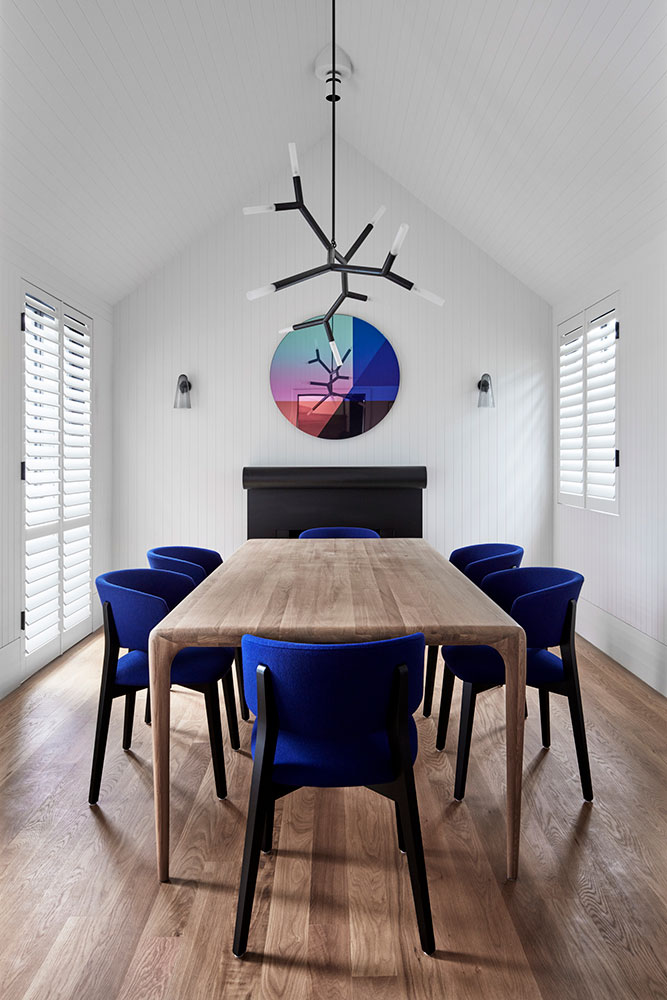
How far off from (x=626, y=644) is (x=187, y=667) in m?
2.78

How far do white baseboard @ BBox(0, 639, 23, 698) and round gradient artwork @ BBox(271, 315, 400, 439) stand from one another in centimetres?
261

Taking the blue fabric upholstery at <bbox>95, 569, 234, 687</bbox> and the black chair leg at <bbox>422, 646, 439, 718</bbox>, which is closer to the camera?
the blue fabric upholstery at <bbox>95, 569, 234, 687</bbox>

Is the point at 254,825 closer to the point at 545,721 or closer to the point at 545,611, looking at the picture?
the point at 545,611

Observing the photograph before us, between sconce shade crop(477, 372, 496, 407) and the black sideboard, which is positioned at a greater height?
sconce shade crop(477, 372, 496, 407)

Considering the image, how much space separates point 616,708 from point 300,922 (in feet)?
7.03

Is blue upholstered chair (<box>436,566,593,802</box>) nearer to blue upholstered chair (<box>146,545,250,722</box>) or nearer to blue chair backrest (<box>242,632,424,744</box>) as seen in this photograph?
blue chair backrest (<box>242,632,424,744</box>)

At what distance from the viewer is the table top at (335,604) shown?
6.01ft

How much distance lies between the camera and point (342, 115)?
473cm

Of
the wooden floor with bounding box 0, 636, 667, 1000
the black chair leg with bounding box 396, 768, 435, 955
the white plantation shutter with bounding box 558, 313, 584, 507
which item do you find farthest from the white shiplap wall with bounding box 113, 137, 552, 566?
the black chair leg with bounding box 396, 768, 435, 955

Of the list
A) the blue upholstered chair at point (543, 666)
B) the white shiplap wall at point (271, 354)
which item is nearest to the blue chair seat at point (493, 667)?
the blue upholstered chair at point (543, 666)

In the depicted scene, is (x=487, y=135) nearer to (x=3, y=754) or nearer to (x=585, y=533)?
(x=585, y=533)

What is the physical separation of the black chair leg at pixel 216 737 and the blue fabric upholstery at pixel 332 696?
0.70 m

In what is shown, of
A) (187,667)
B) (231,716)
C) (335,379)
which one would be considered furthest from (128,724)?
(335,379)

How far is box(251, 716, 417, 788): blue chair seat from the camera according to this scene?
1.65 m
